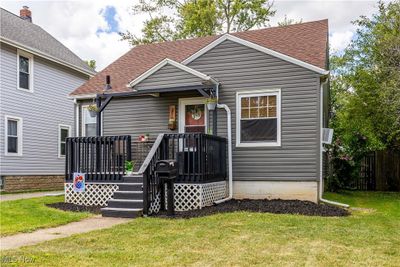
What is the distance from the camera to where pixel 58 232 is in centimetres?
635

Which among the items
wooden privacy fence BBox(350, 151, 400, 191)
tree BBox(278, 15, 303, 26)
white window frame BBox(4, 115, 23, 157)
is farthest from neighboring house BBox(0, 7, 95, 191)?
tree BBox(278, 15, 303, 26)

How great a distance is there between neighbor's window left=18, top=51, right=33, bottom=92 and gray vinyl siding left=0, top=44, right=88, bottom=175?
209 mm

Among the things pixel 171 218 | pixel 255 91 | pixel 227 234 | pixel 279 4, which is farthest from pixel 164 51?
pixel 279 4

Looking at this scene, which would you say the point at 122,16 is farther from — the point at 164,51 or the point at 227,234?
the point at 227,234

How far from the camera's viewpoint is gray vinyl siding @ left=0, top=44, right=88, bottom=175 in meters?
14.5

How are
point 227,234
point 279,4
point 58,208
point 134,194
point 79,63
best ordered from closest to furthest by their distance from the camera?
point 227,234
point 134,194
point 58,208
point 79,63
point 279,4

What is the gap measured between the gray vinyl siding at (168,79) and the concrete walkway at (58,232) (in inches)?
147

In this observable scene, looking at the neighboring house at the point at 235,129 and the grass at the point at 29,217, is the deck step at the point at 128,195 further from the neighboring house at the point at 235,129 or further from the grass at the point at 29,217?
the grass at the point at 29,217

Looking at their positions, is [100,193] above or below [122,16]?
below

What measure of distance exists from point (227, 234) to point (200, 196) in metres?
2.77

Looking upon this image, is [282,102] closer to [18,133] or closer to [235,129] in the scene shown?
[235,129]

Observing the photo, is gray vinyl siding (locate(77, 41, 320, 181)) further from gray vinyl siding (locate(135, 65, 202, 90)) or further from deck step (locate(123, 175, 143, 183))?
deck step (locate(123, 175, 143, 183))

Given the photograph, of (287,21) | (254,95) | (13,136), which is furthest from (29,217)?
(287,21)

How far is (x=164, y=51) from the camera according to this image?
13.8m
